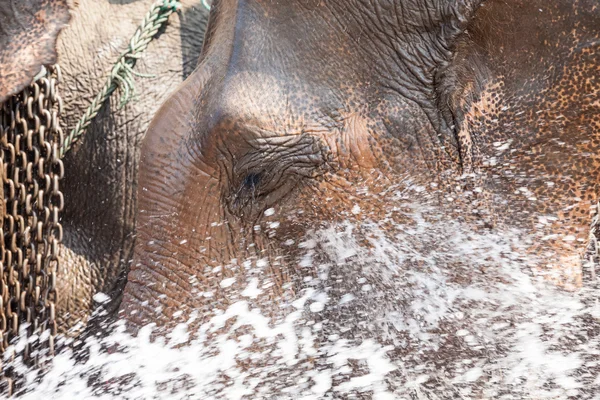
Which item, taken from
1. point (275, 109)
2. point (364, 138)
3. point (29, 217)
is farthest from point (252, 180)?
point (29, 217)

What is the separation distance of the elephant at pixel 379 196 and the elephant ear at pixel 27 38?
1.55 feet

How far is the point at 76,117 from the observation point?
111 inches

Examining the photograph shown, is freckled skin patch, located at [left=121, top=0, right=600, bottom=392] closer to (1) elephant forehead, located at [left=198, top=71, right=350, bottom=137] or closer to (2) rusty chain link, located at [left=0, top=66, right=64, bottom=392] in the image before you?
(1) elephant forehead, located at [left=198, top=71, right=350, bottom=137]

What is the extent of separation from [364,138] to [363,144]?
14mm

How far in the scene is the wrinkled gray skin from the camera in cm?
280

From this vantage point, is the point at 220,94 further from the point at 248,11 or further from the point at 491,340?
the point at 491,340

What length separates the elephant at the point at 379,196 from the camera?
2025 millimetres

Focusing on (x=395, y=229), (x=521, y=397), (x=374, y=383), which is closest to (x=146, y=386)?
(x=374, y=383)

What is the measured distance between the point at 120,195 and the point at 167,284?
0.69 metres

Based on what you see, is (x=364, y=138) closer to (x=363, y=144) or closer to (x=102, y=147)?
(x=363, y=144)

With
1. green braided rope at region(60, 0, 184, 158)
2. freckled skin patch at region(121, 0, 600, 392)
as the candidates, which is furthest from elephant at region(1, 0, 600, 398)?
green braided rope at region(60, 0, 184, 158)

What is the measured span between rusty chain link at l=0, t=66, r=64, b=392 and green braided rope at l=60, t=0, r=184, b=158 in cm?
20

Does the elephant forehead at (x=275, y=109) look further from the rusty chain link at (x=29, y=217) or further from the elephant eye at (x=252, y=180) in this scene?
the rusty chain link at (x=29, y=217)

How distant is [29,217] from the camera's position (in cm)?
253
